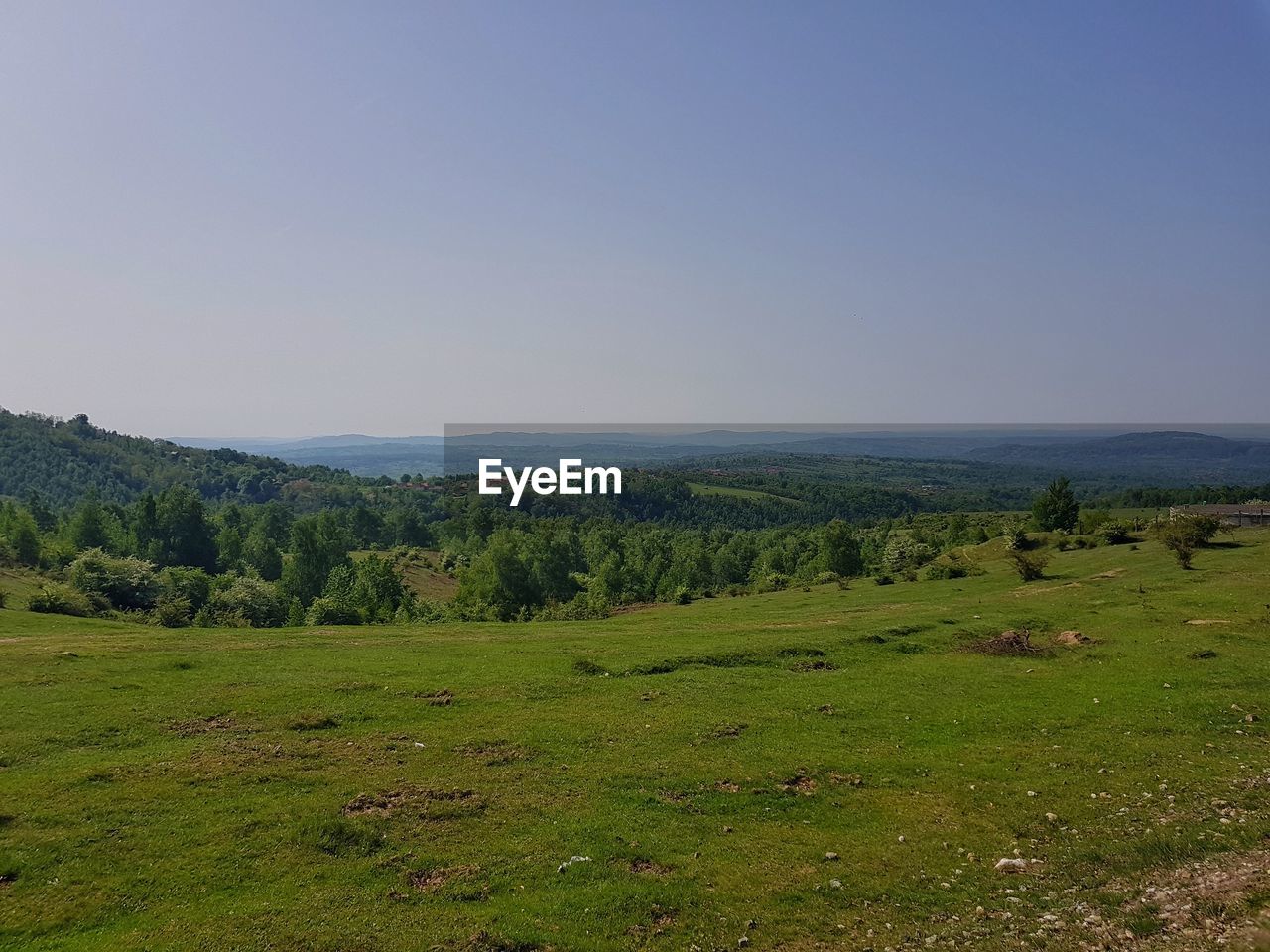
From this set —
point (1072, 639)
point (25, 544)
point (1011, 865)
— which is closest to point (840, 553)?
point (1072, 639)

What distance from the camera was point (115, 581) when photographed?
62.8 m

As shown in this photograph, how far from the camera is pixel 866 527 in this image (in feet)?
618

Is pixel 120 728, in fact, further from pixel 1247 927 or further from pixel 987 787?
pixel 1247 927

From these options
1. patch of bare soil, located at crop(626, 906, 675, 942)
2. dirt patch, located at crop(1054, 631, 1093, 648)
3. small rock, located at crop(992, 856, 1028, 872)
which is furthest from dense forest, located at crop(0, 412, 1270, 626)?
small rock, located at crop(992, 856, 1028, 872)

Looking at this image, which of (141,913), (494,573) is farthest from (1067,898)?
(494,573)

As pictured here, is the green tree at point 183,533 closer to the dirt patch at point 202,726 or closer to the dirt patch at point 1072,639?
the dirt patch at point 202,726

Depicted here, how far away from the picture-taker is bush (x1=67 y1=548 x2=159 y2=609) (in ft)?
201

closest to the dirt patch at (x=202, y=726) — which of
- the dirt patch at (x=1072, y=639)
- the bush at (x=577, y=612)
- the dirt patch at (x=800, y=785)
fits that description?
the dirt patch at (x=800, y=785)

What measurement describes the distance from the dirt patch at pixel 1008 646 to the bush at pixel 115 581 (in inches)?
2624

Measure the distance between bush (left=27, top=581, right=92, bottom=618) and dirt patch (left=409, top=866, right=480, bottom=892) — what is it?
4998 centimetres

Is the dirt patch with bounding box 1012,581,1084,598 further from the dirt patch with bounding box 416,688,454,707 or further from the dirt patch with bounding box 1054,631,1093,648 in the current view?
the dirt patch with bounding box 416,688,454,707

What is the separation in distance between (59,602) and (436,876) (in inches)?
2089

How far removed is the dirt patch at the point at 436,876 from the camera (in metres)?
13.6

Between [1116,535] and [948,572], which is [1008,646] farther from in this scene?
[1116,535]
